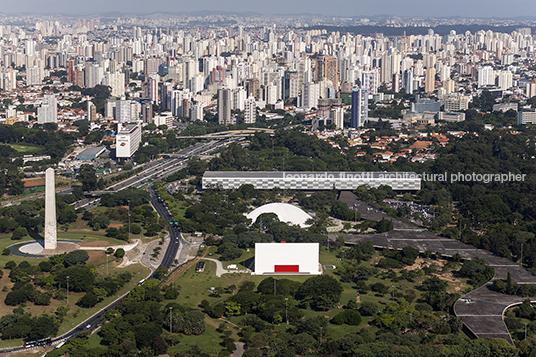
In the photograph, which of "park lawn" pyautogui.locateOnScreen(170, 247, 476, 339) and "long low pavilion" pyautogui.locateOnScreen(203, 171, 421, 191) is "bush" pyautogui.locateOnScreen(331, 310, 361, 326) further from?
"long low pavilion" pyautogui.locateOnScreen(203, 171, 421, 191)

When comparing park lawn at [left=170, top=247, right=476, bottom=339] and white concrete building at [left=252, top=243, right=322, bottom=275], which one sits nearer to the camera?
park lawn at [left=170, top=247, right=476, bottom=339]

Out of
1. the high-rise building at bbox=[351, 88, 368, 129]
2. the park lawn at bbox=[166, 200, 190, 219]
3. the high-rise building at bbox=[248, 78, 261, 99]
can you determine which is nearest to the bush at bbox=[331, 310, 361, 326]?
the park lawn at bbox=[166, 200, 190, 219]

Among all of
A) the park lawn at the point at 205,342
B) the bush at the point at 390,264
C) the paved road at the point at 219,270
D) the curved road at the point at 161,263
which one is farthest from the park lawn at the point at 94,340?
the bush at the point at 390,264

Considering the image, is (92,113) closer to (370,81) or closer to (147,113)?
(147,113)

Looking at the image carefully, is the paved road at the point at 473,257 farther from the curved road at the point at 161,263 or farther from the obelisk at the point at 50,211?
the obelisk at the point at 50,211

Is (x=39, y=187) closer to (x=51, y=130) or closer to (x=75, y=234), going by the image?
(x=75, y=234)

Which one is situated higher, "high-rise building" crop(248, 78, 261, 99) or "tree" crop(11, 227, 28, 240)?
"high-rise building" crop(248, 78, 261, 99)

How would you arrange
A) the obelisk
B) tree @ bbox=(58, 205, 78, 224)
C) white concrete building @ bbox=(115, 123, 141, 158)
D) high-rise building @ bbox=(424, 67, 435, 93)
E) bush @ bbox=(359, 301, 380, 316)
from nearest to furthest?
bush @ bbox=(359, 301, 380, 316)
the obelisk
tree @ bbox=(58, 205, 78, 224)
white concrete building @ bbox=(115, 123, 141, 158)
high-rise building @ bbox=(424, 67, 435, 93)
